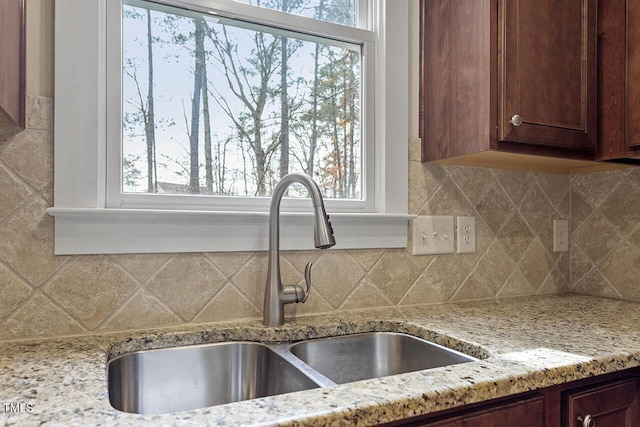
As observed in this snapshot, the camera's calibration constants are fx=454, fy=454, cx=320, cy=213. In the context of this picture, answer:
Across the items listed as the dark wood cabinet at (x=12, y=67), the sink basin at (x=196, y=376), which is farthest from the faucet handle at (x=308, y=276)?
the dark wood cabinet at (x=12, y=67)

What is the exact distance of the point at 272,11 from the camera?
4.25 feet

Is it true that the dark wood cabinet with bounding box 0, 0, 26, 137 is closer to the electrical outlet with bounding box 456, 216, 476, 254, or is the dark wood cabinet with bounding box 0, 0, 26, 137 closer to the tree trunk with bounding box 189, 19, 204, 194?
the tree trunk with bounding box 189, 19, 204, 194

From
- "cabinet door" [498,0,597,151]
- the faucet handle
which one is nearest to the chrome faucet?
the faucet handle

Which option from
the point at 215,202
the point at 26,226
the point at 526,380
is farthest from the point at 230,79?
the point at 526,380

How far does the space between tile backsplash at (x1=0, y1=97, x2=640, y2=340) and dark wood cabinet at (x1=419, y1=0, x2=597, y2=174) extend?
0.18 metres

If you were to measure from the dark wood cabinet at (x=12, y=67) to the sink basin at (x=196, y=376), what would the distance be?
21.5 inches

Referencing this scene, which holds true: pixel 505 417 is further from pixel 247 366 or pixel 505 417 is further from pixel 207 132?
pixel 207 132

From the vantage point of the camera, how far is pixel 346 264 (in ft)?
4.38

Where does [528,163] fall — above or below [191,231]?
above

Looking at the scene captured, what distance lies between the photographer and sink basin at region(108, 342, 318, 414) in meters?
0.97

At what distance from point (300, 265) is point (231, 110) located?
0.48 m

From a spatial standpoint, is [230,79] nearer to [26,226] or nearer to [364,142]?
[364,142]

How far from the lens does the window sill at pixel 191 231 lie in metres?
1.04

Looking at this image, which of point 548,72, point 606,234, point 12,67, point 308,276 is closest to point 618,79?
point 548,72
